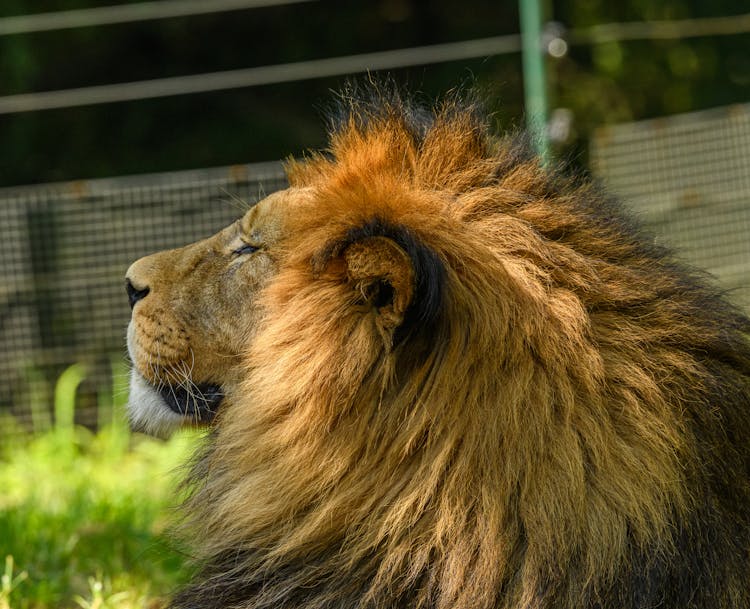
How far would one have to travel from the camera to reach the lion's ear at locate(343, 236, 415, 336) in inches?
77.5

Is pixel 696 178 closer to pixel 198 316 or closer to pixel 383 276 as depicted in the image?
pixel 198 316

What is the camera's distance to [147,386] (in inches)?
101

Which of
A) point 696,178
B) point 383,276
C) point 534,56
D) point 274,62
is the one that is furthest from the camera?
point 274,62

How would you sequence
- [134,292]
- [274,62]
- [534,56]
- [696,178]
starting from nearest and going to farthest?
[134,292] < [534,56] < [696,178] < [274,62]

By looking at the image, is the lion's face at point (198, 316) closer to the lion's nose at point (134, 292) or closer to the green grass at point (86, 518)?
the lion's nose at point (134, 292)

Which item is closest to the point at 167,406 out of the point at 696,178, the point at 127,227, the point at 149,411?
the point at 149,411

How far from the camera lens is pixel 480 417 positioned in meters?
2.07

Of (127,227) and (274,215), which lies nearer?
(274,215)

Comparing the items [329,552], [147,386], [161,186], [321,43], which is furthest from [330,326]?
[321,43]

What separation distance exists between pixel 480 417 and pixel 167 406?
81 cm

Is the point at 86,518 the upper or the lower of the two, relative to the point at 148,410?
lower

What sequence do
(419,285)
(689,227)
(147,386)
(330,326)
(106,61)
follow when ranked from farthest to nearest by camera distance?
(106,61), (689,227), (147,386), (330,326), (419,285)

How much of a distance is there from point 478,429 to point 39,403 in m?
4.40

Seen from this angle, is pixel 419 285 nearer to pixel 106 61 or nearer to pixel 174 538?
pixel 174 538
